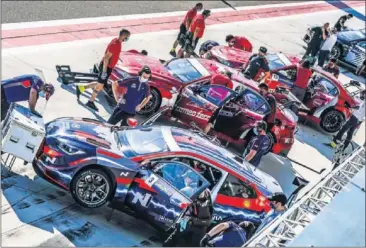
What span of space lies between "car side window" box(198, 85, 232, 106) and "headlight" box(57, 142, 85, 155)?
15.1 ft

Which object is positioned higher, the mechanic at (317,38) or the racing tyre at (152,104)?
the mechanic at (317,38)

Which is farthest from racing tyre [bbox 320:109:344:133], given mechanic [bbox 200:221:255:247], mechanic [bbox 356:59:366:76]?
mechanic [bbox 200:221:255:247]

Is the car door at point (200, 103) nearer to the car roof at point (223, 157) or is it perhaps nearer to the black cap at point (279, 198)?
the car roof at point (223, 157)

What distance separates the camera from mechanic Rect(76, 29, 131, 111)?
43.8 feet

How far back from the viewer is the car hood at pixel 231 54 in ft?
56.3

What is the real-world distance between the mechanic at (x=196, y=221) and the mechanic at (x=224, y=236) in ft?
0.55

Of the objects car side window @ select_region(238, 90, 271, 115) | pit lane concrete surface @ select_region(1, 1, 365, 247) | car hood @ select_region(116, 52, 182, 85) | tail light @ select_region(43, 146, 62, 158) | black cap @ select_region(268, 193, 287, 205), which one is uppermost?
car side window @ select_region(238, 90, 271, 115)

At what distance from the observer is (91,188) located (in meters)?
9.65

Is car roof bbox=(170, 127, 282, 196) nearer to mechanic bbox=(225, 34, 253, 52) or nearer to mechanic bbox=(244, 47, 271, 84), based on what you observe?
mechanic bbox=(244, 47, 271, 84)

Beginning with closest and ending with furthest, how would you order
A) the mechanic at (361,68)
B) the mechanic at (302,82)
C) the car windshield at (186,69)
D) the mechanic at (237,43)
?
the car windshield at (186,69)
the mechanic at (302,82)
the mechanic at (237,43)
the mechanic at (361,68)

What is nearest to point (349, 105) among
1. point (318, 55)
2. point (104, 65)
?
point (318, 55)

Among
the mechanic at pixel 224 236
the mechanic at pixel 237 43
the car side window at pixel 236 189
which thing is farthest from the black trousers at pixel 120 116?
the mechanic at pixel 237 43

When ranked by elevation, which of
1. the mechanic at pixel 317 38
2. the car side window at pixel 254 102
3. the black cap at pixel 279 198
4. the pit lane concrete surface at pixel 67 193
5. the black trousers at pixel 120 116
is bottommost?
the pit lane concrete surface at pixel 67 193

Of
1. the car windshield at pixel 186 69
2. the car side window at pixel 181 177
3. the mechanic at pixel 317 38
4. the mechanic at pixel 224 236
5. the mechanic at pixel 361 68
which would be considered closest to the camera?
the mechanic at pixel 224 236
